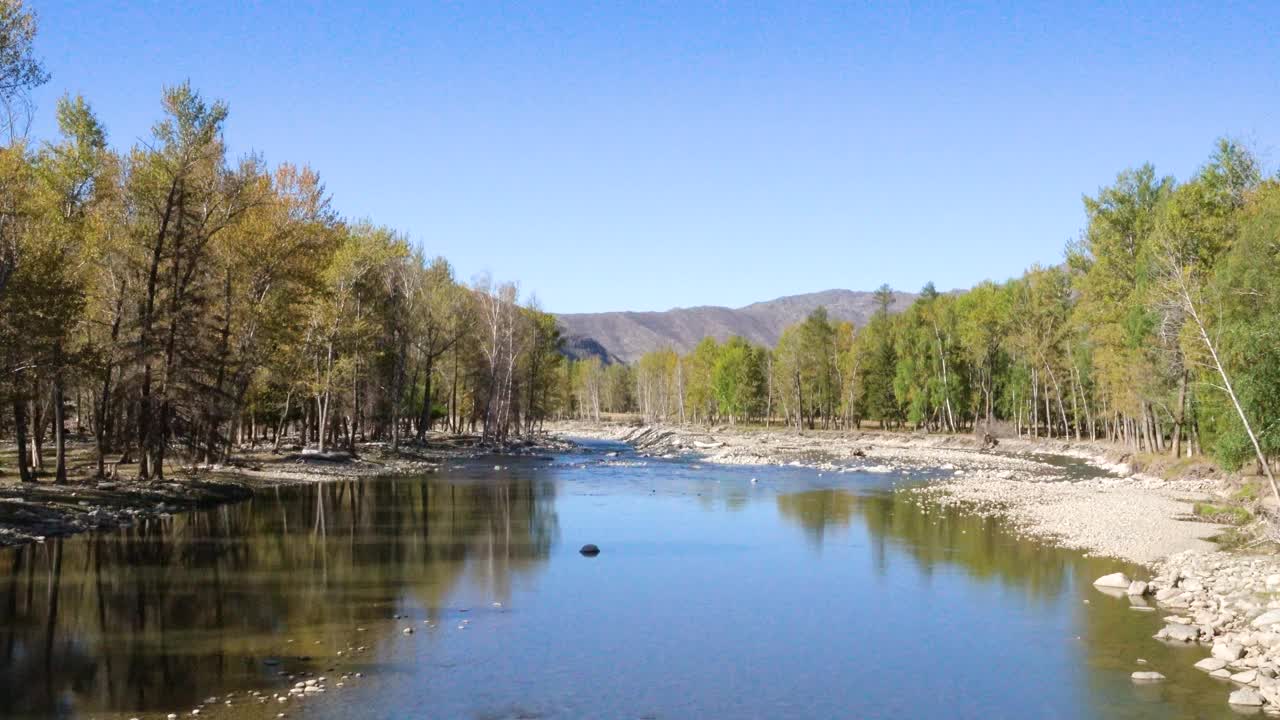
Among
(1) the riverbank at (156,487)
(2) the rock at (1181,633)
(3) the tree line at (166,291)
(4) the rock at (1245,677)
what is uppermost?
(3) the tree line at (166,291)

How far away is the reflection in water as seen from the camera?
1485 cm

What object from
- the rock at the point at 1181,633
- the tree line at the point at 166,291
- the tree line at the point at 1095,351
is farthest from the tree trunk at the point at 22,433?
the tree line at the point at 1095,351

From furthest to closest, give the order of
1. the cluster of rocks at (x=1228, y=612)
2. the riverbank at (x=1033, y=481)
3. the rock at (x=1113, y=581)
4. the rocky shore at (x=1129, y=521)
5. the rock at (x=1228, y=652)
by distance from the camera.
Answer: the riverbank at (x=1033, y=481) → the rock at (x=1113, y=581) → the rocky shore at (x=1129, y=521) → the rock at (x=1228, y=652) → the cluster of rocks at (x=1228, y=612)

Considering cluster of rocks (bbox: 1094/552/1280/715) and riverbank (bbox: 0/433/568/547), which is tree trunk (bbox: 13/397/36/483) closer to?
riverbank (bbox: 0/433/568/547)

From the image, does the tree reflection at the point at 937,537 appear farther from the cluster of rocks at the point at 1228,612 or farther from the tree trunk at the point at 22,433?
→ the tree trunk at the point at 22,433

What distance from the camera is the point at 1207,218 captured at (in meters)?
46.8

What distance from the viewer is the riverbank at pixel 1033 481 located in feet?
97.1

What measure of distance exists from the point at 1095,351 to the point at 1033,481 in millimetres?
17434

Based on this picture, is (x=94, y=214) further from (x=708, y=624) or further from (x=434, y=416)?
(x=434, y=416)

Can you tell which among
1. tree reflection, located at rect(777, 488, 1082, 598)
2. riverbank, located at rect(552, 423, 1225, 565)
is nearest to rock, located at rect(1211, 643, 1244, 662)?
tree reflection, located at rect(777, 488, 1082, 598)

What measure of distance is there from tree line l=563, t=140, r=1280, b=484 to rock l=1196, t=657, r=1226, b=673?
11068 millimetres

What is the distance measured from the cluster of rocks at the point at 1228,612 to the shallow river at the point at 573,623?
20.9 inches

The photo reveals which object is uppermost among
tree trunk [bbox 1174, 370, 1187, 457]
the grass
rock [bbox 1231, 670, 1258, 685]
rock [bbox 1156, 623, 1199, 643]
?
tree trunk [bbox 1174, 370, 1187, 457]

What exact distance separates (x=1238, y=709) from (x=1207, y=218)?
39.9 metres
